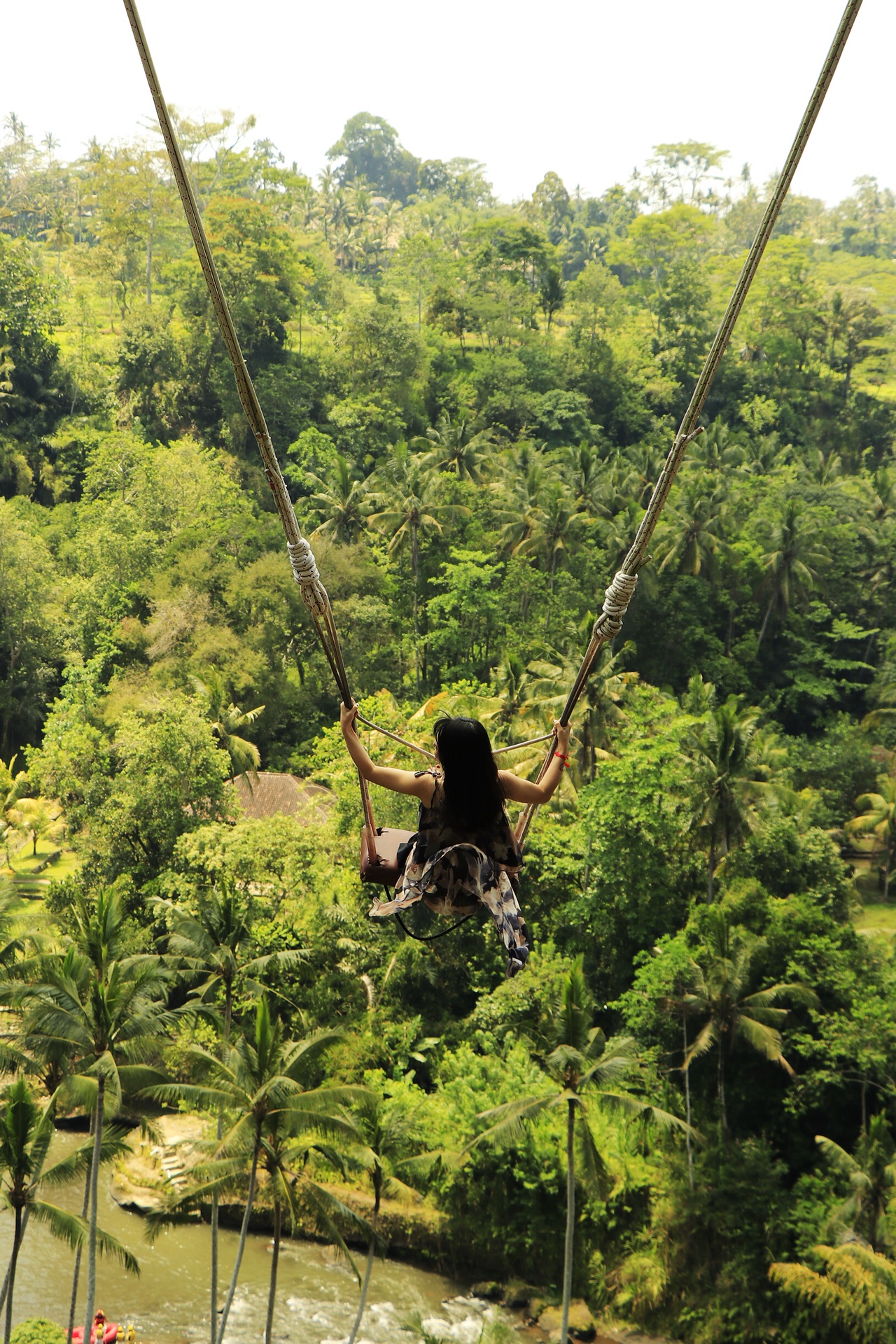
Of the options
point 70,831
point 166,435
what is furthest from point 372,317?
point 70,831

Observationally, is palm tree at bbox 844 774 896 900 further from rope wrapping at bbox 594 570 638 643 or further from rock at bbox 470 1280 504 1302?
rope wrapping at bbox 594 570 638 643

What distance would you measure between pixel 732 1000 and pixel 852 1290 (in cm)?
467

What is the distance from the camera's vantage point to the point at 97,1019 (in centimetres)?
1499

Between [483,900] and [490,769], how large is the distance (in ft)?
1.60

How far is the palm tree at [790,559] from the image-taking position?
37.2m

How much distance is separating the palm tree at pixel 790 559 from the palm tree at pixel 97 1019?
89.3 ft

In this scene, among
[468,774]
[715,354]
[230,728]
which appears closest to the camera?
[715,354]

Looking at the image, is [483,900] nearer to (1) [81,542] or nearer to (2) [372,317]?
(1) [81,542]

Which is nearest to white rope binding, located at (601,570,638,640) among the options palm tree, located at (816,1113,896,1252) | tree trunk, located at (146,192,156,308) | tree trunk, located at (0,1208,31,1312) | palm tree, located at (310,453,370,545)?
tree trunk, located at (0,1208,31,1312)

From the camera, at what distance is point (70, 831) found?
2709 cm

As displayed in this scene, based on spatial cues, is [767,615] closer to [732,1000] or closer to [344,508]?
[344,508]

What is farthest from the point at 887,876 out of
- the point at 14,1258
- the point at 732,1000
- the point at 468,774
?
the point at 468,774

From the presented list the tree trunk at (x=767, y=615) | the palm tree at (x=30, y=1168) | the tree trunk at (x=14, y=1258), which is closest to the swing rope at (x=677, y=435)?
the palm tree at (x=30, y=1168)

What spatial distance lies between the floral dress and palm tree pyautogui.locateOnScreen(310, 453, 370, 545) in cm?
3382
